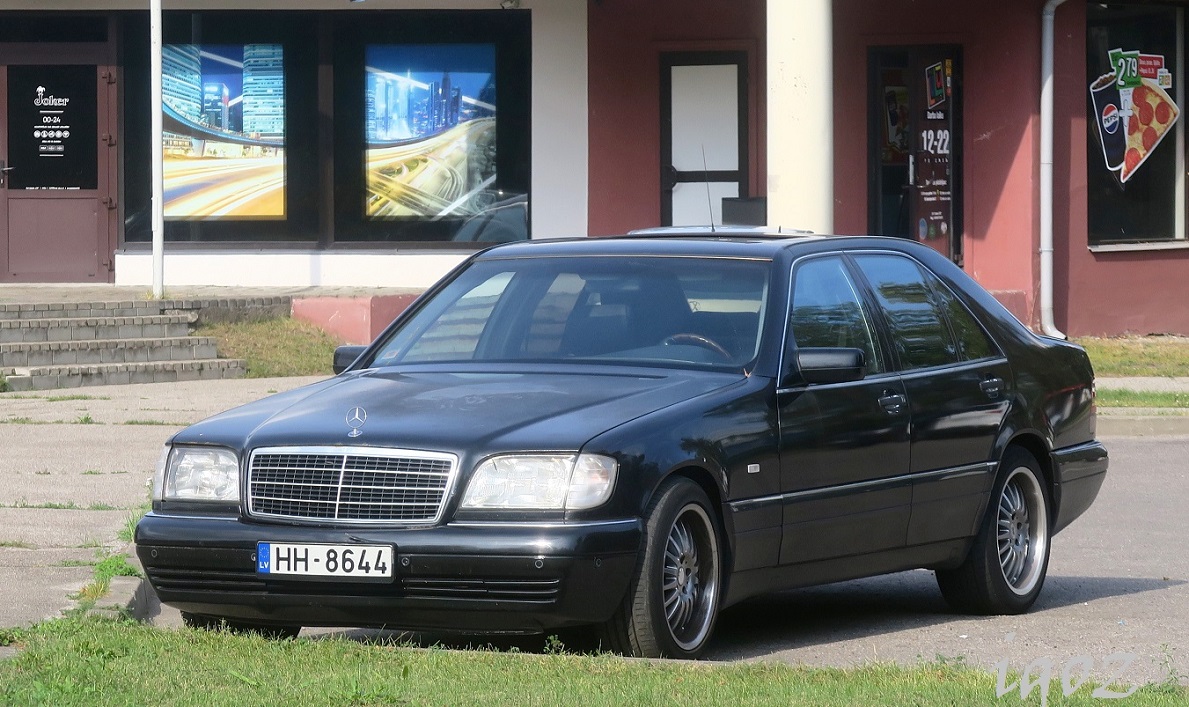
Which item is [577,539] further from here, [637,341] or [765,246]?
[765,246]

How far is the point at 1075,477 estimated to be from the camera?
7.88m

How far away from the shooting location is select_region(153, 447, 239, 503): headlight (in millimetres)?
5793

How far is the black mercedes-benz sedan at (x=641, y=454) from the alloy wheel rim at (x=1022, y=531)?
1cm

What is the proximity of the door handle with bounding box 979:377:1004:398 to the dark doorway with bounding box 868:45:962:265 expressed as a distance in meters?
13.0

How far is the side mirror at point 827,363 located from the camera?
639 centimetres

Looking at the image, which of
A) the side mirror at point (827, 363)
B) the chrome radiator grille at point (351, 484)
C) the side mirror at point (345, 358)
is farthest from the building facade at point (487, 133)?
the chrome radiator grille at point (351, 484)

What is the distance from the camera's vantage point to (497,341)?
22.3ft

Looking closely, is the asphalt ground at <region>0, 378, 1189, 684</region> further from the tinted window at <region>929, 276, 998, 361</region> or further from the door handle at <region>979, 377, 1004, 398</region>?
the tinted window at <region>929, 276, 998, 361</region>

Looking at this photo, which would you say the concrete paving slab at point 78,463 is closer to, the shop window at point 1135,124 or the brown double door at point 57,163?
the brown double door at point 57,163

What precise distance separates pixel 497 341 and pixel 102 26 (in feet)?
52.3

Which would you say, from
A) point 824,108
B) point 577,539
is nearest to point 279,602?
point 577,539

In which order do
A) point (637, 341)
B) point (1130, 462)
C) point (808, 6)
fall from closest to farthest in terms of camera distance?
1. point (637, 341)
2. point (1130, 462)
3. point (808, 6)

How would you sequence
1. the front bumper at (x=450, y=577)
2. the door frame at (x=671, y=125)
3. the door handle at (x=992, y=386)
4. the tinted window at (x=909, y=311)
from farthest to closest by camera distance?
the door frame at (x=671, y=125) < the door handle at (x=992, y=386) < the tinted window at (x=909, y=311) < the front bumper at (x=450, y=577)

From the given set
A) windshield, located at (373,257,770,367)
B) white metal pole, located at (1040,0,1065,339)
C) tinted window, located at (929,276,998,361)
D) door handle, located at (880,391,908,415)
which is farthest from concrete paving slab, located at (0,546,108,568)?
white metal pole, located at (1040,0,1065,339)
